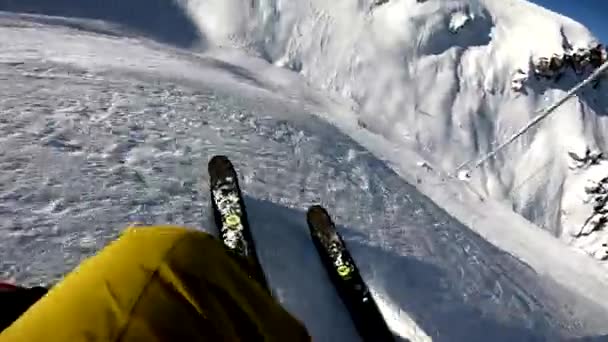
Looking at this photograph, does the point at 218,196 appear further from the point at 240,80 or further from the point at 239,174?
the point at 240,80

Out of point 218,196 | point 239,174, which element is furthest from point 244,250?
point 239,174

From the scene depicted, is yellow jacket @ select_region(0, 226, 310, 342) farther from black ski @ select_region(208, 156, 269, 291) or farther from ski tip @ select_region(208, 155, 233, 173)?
ski tip @ select_region(208, 155, 233, 173)

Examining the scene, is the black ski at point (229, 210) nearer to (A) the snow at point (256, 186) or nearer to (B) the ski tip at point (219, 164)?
(B) the ski tip at point (219, 164)

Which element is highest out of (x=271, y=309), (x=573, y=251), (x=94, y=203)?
(x=271, y=309)

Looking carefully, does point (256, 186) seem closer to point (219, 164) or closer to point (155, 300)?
point (219, 164)

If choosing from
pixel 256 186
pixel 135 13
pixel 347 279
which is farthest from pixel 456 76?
pixel 347 279

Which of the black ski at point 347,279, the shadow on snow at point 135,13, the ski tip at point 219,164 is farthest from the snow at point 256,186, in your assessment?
the shadow on snow at point 135,13
